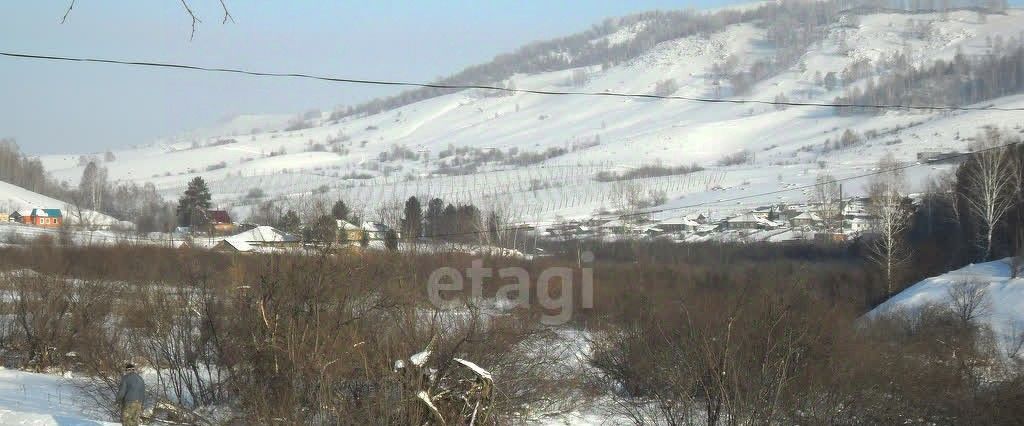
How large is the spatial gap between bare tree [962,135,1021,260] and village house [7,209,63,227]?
60.8 meters

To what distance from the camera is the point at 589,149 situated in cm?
13525

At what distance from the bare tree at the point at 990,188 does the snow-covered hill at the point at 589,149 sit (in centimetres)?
2533

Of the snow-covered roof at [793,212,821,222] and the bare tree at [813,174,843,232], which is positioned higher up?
the bare tree at [813,174,843,232]

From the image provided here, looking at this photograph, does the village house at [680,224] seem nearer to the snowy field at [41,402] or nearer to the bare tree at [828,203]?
the bare tree at [828,203]

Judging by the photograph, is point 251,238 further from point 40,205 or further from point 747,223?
point 40,205

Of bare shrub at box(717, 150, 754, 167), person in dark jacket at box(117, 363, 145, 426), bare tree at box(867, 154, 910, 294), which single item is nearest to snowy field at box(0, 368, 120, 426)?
person in dark jacket at box(117, 363, 145, 426)

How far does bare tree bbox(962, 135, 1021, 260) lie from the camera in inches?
1575

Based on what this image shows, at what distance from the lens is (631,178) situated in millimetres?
98938

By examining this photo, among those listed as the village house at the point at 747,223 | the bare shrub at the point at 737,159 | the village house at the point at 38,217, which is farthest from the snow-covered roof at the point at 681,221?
the bare shrub at the point at 737,159

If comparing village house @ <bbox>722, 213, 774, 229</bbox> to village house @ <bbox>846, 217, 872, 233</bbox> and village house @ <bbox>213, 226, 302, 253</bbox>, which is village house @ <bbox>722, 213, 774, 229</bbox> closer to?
village house @ <bbox>846, 217, 872, 233</bbox>

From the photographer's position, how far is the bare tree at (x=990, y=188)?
40.0 m

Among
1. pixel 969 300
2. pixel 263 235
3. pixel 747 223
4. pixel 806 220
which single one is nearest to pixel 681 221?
pixel 747 223

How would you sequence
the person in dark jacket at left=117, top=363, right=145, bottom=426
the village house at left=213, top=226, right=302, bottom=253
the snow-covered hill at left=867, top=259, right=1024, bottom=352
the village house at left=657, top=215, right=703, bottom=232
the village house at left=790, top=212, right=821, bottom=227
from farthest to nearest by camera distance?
the village house at left=657, top=215, right=703, bottom=232, the village house at left=790, top=212, right=821, bottom=227, the snow-covered hill at left=867, top=259, right=1024, bottom=352, the village house at left=213, top=226, right=302, bottom=253, the person in dark jacket at left=117, top=363, right=145, bottom=426

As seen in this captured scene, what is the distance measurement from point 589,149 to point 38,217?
3254 inches
